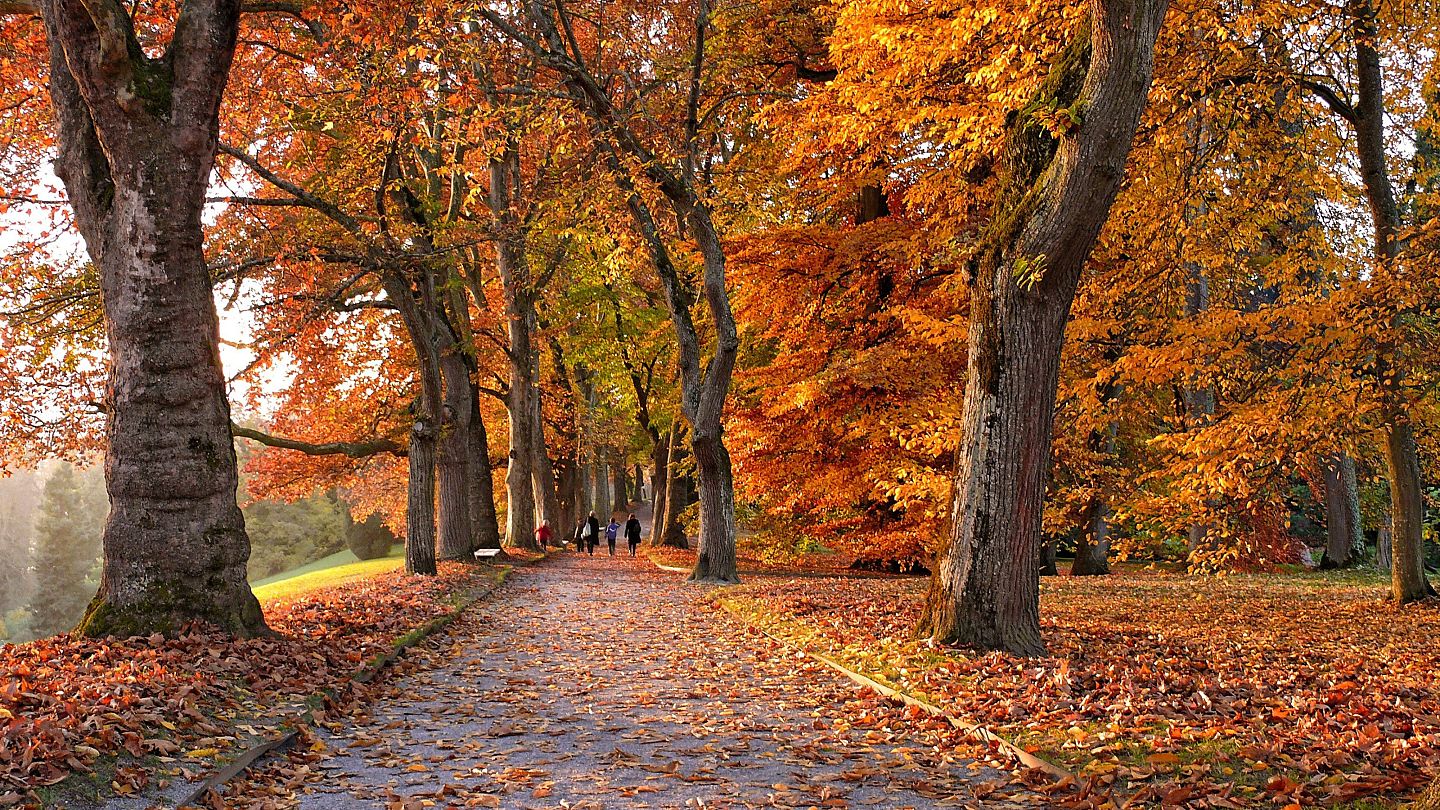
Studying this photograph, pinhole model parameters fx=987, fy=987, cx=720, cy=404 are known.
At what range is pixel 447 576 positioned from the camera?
57.5 ft

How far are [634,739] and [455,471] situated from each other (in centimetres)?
1513

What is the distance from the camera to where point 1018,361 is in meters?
8.56

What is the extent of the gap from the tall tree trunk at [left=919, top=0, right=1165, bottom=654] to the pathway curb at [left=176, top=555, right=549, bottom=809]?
→ 196 inches

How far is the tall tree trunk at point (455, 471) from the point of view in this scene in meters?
20.6

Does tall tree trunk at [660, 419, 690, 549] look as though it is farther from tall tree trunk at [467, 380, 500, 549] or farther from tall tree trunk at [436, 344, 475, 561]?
tall tree trunk at [436, 344, 475, 561]

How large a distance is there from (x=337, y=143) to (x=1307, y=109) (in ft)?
51.6

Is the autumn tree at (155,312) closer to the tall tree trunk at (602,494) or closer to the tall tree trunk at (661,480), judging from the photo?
the tall tree trunk at (661,480)

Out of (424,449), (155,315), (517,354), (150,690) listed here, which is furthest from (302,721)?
(517,354)

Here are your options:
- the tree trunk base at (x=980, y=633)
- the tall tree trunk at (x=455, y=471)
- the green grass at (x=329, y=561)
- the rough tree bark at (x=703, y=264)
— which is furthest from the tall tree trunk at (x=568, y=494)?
the tree trunk base at (x=980, y=633)

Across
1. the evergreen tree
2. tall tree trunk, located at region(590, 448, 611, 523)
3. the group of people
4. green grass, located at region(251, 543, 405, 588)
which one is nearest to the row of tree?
the group of people

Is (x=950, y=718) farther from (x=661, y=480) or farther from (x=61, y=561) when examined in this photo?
(x=61, y=561)

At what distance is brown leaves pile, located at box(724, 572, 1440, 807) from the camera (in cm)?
507

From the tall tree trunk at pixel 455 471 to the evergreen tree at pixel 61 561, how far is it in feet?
159

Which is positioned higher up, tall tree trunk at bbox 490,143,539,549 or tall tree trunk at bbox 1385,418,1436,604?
tall tree trunk at bbox 490,143,539,549
